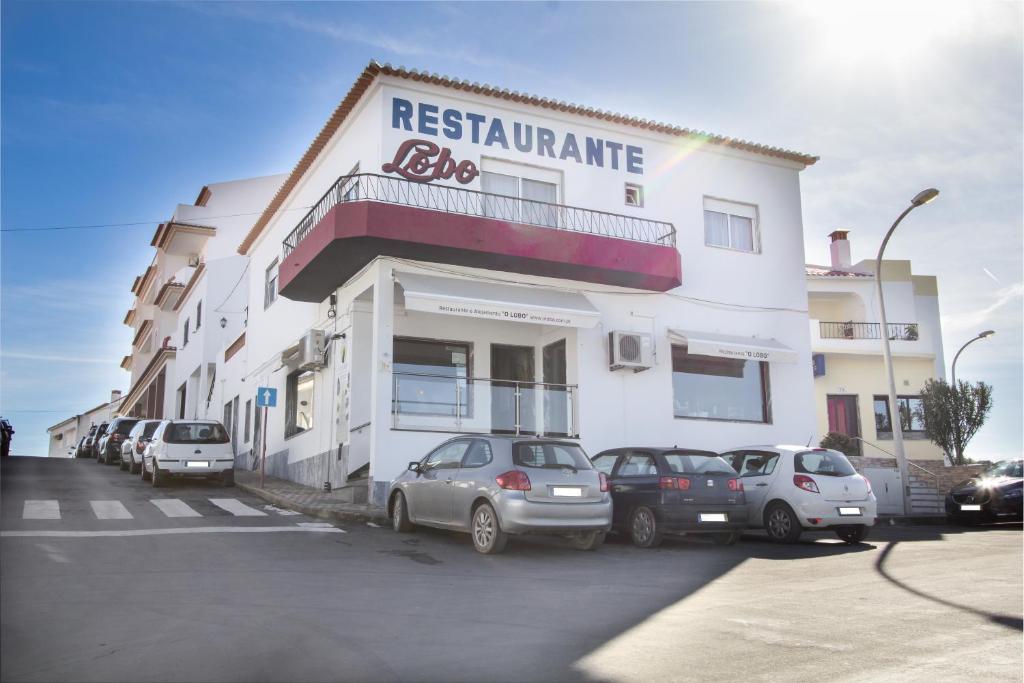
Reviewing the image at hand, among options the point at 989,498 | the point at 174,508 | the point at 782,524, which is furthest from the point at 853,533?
the point at 174,508

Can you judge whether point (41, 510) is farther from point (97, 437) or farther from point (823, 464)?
point (97, 437)

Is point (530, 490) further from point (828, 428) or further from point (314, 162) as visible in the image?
point (828, 428)

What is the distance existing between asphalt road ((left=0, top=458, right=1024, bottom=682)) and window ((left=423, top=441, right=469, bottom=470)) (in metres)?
1.03

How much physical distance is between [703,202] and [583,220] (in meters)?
3.72

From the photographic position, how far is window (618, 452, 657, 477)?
497 inches

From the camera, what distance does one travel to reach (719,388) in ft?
65.5

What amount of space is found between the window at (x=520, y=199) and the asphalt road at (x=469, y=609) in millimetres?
7511

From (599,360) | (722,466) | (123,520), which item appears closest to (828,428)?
(599,360)

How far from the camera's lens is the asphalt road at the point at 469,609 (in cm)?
570

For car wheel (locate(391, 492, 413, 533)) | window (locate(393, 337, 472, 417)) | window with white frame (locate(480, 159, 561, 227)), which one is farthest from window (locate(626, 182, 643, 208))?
car wheel (locate(391, 492, 413, 533))

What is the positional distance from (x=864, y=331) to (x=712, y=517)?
24.0m

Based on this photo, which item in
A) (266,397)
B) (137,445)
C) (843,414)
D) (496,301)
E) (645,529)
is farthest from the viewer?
(843,414)

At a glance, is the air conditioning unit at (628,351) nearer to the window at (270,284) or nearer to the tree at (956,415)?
the window at (270,284)

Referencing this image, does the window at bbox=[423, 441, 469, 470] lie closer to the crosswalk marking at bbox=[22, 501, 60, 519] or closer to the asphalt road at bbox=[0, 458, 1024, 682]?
the asphalt road at bbox=[0, 458, 1024, 682]
